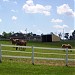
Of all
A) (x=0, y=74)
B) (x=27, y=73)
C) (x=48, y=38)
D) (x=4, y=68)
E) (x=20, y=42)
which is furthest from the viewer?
(x=48, y=38)

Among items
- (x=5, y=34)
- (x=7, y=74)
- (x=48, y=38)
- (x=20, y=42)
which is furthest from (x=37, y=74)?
(x=5, y=34)

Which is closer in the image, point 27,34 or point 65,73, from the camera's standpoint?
point 65,73

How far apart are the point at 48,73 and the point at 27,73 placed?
1.35m

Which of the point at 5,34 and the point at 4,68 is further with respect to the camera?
the point at 5,34

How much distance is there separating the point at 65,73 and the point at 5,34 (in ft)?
538

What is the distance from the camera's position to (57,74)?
1611 cm

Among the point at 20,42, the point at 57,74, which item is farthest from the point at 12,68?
the point at 20,42

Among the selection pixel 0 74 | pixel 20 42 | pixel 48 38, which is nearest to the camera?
pixel 0 74

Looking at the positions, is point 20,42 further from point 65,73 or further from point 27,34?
point 27,34

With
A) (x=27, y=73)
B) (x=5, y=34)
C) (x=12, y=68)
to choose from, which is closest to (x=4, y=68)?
(x=12, y=68)

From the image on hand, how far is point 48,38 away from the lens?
128 m

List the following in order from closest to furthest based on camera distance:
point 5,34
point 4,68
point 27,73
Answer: point 27,73
point 4,68
point 5,34

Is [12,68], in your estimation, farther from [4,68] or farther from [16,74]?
[16,74]

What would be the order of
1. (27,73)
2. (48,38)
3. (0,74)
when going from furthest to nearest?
(48,38), (27,73), (0,74)
